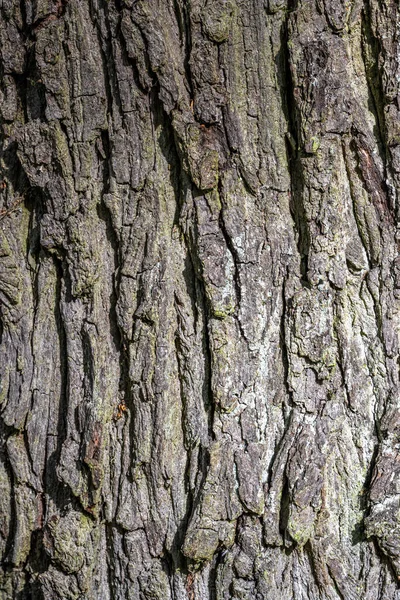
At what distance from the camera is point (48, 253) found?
195cm

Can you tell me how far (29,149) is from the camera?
192cm

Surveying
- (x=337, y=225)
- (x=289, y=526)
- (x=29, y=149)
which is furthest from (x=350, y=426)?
(x=29, y=149)

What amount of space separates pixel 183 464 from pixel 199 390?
223 mm

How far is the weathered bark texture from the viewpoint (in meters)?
1.77

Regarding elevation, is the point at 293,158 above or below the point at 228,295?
above

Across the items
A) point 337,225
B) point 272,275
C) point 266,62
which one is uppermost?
point 266,62

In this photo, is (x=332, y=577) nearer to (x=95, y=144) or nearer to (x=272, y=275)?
(x=272, y=275)

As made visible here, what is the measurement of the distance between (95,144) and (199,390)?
79 cm

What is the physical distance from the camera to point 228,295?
178cm

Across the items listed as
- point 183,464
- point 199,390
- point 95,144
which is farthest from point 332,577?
point 95,144

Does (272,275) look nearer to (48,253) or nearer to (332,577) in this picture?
(48,253)

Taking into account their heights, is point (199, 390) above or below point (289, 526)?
above

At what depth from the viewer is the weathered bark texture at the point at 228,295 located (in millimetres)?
1769

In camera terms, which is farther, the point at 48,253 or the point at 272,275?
the point at 48,253
